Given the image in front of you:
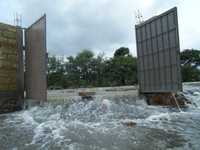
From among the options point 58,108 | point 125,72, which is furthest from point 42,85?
point 125,72

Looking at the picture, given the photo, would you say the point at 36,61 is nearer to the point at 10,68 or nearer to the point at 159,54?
the point at 10,68

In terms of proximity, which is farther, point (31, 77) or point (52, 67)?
point (52, 67)

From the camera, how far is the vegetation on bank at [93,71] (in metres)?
16.6

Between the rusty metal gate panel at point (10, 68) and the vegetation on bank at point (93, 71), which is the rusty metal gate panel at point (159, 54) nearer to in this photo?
the rusty metal gate panel at point (10, 68)

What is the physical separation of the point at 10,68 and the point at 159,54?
392 centimetres

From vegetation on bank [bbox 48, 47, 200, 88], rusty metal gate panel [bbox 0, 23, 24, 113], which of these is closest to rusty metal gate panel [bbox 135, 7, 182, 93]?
rusty metal gate panel [bbox 0, 23, 24, 113]

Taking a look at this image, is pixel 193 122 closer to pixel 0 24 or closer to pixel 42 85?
pixel 42 85

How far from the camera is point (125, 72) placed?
1691 centimetres

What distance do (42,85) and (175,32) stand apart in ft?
11.1

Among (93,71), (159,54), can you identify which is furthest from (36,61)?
(93,71)

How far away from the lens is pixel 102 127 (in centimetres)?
401

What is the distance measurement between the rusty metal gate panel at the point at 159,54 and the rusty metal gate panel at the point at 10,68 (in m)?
3.43

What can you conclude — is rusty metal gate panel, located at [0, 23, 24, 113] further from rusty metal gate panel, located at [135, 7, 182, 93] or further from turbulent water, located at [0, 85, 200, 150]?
rusty metal gate panel, located at [135, 7, 182, 93]

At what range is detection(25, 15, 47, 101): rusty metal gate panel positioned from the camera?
5281mm
